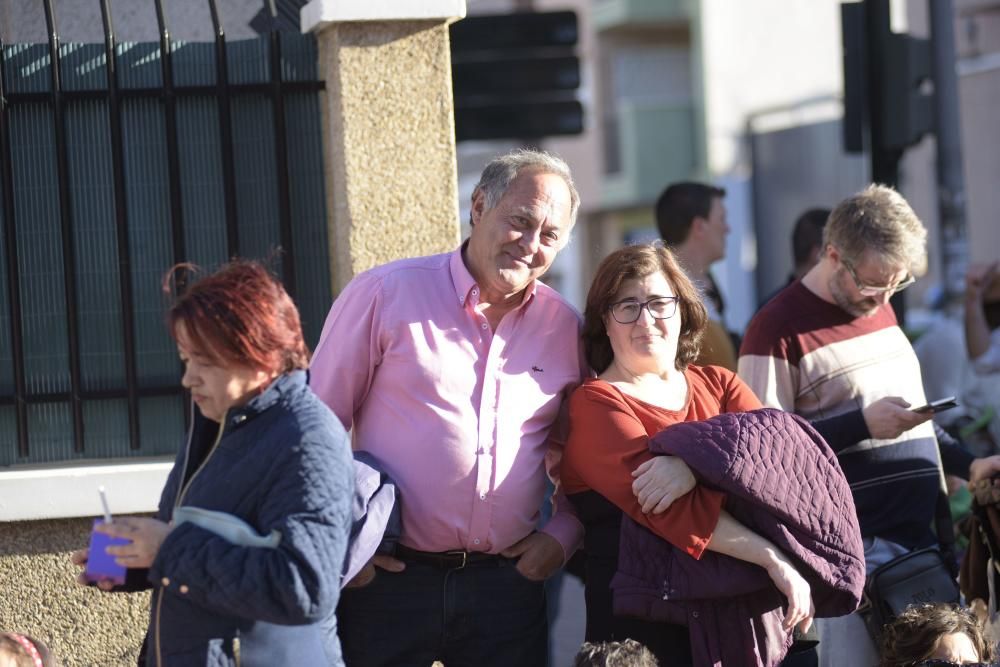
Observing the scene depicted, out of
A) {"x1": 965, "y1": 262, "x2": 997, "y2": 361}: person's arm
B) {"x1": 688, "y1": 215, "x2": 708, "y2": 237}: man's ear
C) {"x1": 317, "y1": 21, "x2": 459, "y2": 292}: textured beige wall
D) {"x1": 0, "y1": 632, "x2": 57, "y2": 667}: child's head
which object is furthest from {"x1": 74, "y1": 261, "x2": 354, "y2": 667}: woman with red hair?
{"x1": 965, "y1": 262, "x2": 997, "y2": 361}: person's arm

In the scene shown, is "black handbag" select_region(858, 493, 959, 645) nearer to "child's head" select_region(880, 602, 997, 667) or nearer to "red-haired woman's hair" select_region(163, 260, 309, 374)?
"child's head" select_region(880, 602, 997, 667)

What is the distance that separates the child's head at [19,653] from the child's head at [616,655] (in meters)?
1.39

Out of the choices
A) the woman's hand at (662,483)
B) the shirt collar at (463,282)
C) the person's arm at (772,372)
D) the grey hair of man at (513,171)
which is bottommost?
the woman's hand at (662,483)

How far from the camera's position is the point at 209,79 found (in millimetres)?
4859

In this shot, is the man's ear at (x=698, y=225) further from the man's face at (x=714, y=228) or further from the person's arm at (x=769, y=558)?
the person's arm at (x=769, y=558)

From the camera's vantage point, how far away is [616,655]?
11.9 feet

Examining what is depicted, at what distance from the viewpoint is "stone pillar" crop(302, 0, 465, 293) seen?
187 inches

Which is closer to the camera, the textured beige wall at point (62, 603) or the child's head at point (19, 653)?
the child's head at point (19, 653)

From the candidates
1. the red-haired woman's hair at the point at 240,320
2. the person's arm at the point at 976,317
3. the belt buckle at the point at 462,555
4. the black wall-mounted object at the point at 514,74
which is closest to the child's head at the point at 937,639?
the belt buckle at the point at 462,555

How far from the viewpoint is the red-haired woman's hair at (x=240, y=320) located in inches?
121

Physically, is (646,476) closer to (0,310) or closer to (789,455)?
(789,455)

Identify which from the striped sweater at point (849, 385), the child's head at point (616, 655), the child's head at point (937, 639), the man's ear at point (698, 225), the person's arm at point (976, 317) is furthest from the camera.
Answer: the person's arm at point (976, 317)

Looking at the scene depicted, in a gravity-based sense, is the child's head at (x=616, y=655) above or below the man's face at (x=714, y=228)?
below

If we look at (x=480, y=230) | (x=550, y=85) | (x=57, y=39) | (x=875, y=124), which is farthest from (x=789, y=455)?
(x=550, y=85)
